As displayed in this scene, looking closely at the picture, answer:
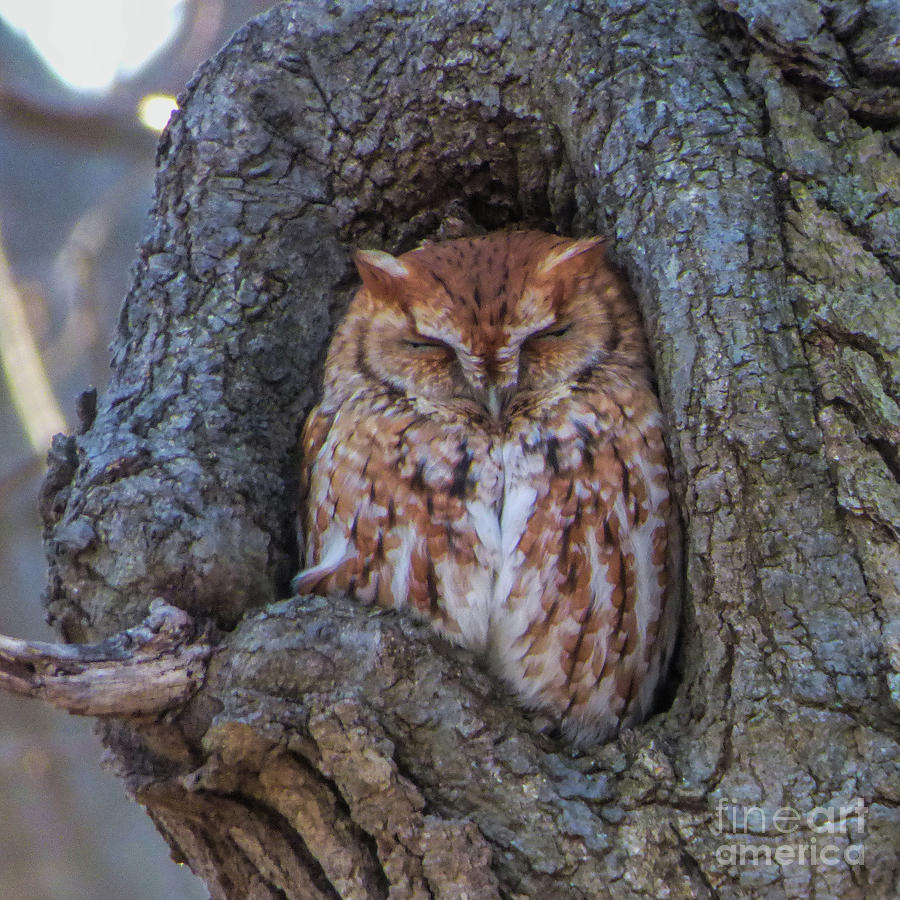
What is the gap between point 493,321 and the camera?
2.09 metres

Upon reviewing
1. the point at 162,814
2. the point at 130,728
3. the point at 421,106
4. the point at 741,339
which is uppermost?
the point at 421,106

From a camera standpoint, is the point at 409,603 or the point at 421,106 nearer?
the point at 409,603

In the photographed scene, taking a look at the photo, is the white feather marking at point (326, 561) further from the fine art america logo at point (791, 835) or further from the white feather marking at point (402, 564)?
the fine art america logo at point (791, 835)

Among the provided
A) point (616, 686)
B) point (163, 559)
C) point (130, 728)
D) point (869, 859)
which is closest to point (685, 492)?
point (616, 686)

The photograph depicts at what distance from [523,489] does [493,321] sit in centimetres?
34

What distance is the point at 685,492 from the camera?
5.99 feet

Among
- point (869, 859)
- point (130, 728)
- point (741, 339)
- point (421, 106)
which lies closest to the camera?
point (869, 859)

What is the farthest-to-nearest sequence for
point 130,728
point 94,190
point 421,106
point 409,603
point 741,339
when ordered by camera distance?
1. point 94,190
2. point 421,106
3. point 409,603
4. point 130,728
5. point 741,339

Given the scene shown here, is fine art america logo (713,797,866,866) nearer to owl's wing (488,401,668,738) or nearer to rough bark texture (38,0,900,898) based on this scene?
rough bark texture (38,0,900,898)

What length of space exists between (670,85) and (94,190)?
452 cm

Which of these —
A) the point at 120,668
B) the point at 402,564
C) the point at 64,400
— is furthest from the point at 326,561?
the point at 64,400

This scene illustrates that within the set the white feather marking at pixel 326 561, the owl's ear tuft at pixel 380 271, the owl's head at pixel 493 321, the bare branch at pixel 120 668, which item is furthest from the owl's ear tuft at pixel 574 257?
the bare branch at pixel 120 668

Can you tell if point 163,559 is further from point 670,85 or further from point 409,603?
point 670,85

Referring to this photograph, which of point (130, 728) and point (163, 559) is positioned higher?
point (163, 559)
